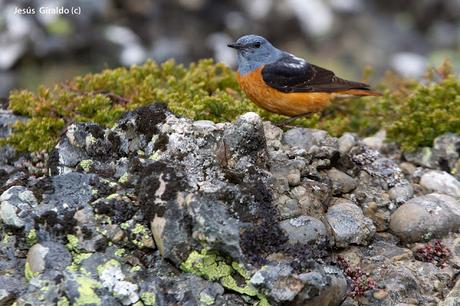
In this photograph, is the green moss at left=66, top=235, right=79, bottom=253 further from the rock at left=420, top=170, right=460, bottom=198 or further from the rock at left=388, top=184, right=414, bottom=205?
the rock at left=420, top=170, right=460, bottom=198

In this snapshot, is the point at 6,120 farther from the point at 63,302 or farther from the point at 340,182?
the point at 340,182

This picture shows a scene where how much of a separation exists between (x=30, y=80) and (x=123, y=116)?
943cm

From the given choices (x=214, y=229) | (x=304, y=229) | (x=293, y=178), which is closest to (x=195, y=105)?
(x=293, y=178)

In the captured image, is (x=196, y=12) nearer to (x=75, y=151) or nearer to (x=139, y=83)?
(x=139, y=83)

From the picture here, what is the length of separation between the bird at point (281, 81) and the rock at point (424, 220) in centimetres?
166

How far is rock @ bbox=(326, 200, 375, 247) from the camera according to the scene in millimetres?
5070

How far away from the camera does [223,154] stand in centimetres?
512

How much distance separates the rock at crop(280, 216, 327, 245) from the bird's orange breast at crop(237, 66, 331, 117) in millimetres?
1966

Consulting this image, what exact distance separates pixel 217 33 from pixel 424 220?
11887 mm

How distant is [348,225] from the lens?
514 cm

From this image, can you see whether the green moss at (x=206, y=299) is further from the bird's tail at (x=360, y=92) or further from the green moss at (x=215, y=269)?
the bird's tail at (x=360, y=92)

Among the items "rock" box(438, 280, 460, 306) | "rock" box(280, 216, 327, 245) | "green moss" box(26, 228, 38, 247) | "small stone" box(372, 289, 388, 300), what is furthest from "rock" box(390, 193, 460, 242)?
"green moss" box(26, 228, 38, 247)

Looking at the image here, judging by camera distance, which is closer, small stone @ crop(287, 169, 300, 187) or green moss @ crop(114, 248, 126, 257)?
green moss @ crop(114, 248, 126, 257)

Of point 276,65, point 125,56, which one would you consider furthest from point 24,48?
point 276,65
